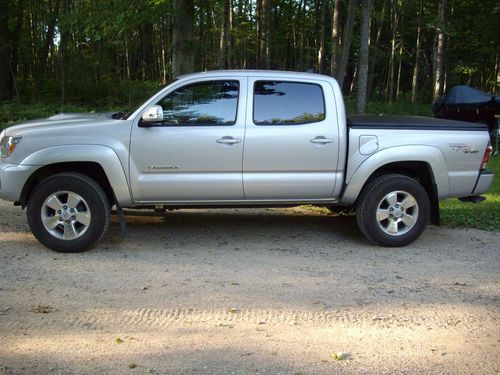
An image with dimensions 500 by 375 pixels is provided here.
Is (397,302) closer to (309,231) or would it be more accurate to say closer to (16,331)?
(309,231)

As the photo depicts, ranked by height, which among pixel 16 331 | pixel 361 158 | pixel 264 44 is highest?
pixel 264 44

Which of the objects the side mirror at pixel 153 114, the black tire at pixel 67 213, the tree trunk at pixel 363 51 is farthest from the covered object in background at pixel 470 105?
the black tire at pixel 67 213

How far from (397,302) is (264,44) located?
2171cm

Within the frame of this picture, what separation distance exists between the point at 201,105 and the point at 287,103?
3.31 ft

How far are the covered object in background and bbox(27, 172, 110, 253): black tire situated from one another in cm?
1529

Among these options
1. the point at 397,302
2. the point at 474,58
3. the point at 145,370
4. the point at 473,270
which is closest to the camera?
the point at 145,370

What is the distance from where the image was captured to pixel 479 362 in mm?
3748

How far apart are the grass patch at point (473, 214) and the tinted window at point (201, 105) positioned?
3815 millimetres

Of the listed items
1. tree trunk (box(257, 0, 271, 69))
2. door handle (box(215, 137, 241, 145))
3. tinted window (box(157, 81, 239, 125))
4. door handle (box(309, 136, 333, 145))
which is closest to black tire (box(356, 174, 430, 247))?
door handle (box(309, 136, 333, 145))

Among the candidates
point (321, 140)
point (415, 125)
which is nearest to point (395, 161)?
point (415, 125)

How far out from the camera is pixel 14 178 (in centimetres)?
589

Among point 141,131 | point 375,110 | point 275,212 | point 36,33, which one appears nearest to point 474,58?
point 375,110

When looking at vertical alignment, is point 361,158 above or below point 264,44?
below

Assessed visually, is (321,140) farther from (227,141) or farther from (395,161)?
(227,141)
